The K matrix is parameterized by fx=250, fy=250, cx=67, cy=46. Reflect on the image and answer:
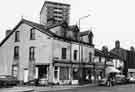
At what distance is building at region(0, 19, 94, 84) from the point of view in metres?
37.5

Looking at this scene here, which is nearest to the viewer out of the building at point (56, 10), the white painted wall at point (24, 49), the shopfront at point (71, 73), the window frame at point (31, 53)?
the shopfront at point (71, 73)

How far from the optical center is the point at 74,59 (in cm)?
4144

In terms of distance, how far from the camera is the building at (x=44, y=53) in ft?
123

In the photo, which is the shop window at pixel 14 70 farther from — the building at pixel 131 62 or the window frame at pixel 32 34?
the building at pixel 131 62

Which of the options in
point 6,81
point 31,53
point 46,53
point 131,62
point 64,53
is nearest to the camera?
point 6,81

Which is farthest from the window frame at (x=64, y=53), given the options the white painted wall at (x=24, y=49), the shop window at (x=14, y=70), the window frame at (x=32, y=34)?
the shop window at (x=14, y=70)

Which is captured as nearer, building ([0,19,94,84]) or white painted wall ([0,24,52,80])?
building ([0,19,94,84])

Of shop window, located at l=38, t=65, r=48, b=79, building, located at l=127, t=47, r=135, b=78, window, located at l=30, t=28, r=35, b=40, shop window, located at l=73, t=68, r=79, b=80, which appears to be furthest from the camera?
building, located at l=127, t=47, r=135, b=78

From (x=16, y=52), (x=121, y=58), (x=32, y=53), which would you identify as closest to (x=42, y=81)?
(x=32, y=53)

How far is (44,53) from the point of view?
124 ft

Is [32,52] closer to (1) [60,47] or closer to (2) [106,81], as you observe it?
(1) [60,47]

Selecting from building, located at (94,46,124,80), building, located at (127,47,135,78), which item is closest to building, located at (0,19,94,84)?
building, located at (94,46,124,80)

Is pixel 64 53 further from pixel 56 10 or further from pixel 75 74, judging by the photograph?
pixel 56 10

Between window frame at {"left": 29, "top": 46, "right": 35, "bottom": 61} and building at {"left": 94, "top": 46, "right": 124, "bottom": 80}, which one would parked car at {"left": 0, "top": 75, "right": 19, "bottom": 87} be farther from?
building at {"left": 94, "top": 46, "right": 124, "bottom": 80}
